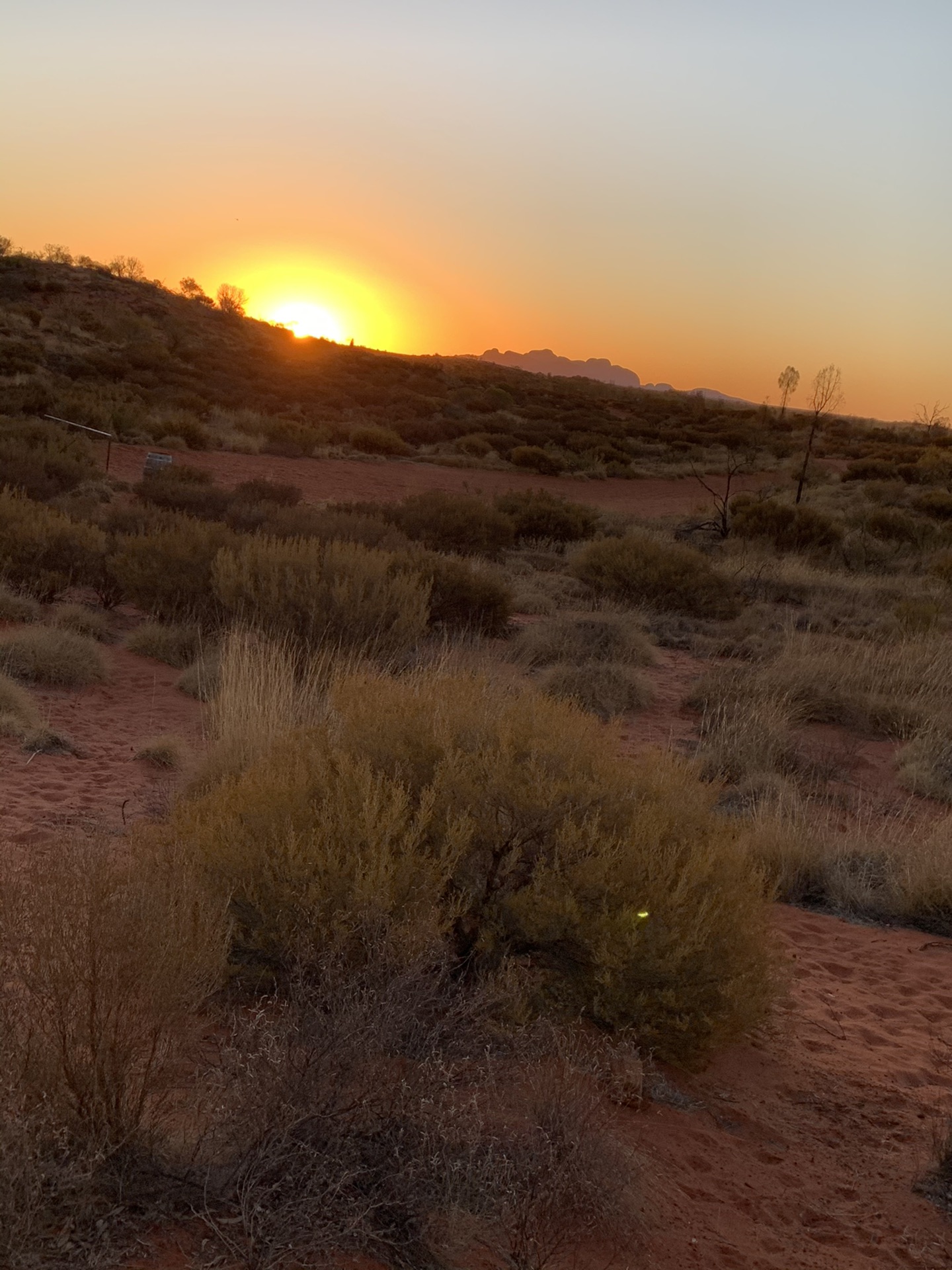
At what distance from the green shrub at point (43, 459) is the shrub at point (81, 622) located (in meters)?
4.49

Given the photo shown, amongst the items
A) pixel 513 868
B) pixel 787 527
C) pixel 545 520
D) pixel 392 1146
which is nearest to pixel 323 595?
pixel 513 868

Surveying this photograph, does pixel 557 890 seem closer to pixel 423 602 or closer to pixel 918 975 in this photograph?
Result: pixel 918 975

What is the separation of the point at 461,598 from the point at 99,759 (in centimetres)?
577

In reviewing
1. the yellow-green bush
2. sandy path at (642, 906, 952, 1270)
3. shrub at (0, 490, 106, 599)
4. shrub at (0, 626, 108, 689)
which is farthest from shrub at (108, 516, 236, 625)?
sandy path at (642, 906, 952, 1270)

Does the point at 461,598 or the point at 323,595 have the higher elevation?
the point at 323,595

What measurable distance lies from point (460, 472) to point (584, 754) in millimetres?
28519

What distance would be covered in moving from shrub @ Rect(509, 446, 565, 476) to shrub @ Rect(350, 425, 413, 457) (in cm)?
390

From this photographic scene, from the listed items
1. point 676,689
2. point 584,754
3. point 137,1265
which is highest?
point 584,754

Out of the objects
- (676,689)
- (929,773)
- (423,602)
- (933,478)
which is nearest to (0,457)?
(423,602)

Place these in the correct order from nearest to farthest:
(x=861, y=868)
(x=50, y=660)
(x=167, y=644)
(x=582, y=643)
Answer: (x=861, y=868)
(x=50, y=660)
(x=167, y=644)
(x=582, y=643)

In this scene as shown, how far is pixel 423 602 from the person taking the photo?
10406 millimetres

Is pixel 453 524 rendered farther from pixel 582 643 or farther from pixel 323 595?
pixel 323 595

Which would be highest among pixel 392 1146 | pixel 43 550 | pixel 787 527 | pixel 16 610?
pixel 787 527

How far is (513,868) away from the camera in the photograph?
399 centimetres
